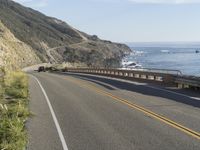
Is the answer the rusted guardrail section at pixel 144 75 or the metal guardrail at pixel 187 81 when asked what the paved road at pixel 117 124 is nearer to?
the metal guardrail at pixel 187 81

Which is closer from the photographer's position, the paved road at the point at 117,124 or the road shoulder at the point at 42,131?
the paved road at the point at 117,124

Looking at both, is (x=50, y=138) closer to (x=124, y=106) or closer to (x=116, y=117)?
(x=116, y=117)

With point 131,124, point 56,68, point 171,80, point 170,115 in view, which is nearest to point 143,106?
point 170,115

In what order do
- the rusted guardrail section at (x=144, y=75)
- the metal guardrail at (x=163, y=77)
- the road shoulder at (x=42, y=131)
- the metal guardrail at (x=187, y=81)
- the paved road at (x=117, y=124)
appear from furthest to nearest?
the rusted guardrail section at (x=144, y=75), the metal guardrail at (x=163, y=77), the metal guardrail at (x=187, y=81), the road shoulder at (x=42, y=131), the paved road at (x=117, y=124)

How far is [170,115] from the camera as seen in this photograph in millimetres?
16547

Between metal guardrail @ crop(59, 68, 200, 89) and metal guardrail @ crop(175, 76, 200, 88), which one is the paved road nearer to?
metal guardrail @ crop(175, 76, 200, 88)

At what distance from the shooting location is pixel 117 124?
48.7ft

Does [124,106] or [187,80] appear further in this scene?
[187,80]

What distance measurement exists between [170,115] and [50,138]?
528 centimetres

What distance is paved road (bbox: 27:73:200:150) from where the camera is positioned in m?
11.8

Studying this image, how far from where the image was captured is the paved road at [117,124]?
1180cm

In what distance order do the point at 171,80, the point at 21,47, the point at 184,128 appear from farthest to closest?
the point at 21,47
the point at 171,80
the point at 184,128

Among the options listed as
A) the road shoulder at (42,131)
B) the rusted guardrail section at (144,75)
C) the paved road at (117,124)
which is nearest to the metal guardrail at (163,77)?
the rusted guardrail section at (144,75)

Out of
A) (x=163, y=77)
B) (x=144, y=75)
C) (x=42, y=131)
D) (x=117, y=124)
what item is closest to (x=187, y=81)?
(x=163, y=77)
